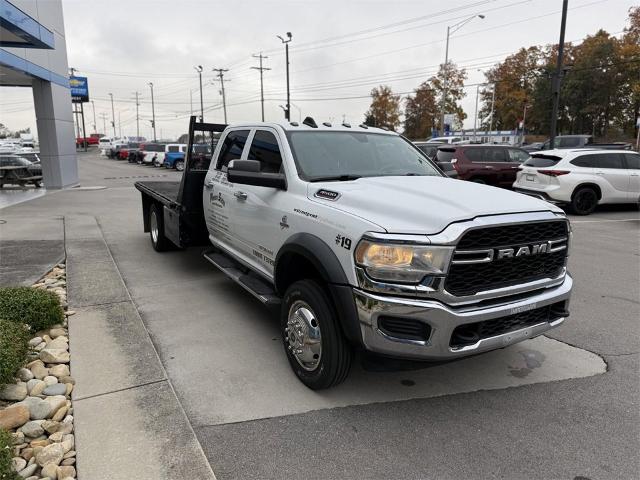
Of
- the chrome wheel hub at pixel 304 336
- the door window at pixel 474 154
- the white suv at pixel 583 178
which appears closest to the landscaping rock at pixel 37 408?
the chrome wheel hub at pixel 304 336

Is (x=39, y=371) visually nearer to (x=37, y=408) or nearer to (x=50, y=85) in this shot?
(x=37, y=408)

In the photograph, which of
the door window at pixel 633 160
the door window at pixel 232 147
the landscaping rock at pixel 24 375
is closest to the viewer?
the landscaping rock at pixel 24 375

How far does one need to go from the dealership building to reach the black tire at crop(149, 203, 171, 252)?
954cm

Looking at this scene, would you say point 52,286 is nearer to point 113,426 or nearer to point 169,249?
point 169,249

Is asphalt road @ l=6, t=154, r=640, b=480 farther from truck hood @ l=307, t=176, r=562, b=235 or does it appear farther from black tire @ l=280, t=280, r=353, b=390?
truck hood @ l=307, t=176, r=562, b=235

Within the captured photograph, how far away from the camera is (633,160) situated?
13203 mm

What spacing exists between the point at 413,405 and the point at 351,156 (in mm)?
2221

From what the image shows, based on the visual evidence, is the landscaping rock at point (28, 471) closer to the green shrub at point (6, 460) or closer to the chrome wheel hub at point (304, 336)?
the green shrub at point (6, 460)

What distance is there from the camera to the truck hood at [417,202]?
3.07 meters

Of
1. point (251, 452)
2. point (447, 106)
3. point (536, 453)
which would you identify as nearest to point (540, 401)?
point (536, 453)

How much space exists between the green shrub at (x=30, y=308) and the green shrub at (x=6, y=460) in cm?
203

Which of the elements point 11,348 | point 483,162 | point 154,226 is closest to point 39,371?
point 11,348

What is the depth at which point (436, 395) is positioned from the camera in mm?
3650

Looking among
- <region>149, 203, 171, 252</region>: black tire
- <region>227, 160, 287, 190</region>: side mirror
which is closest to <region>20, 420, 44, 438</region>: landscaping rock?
<region>227, 160, 287, 190</region>: side mirror
